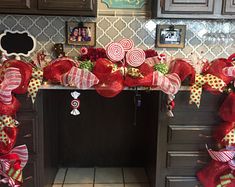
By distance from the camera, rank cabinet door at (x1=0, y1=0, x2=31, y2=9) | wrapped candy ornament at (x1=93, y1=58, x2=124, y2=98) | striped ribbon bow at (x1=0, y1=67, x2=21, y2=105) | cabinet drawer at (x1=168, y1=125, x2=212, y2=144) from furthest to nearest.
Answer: cabinet door at (x1=0, y1=0, x2=31, y2=9) < cabinet drawer at (x1=168, y1=125, x2=212, y2=144) < wrapped candy ornament at (x1=93, y1=58, x2=124, y2=98) < striped ribbon bow at (x1=0, y1=67, x2=21, y2=105)

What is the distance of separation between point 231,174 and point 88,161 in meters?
1.25

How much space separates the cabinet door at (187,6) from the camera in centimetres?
216

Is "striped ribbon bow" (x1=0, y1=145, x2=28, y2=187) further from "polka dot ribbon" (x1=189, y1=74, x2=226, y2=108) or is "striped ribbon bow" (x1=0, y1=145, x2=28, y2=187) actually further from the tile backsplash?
"polka dot ribbon" (x1=189, y1=74, x2=226, y2=108)

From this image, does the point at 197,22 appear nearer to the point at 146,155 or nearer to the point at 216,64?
the point at 216,64

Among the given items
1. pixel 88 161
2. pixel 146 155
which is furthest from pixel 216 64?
pixel 88 161

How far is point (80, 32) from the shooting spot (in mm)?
2484

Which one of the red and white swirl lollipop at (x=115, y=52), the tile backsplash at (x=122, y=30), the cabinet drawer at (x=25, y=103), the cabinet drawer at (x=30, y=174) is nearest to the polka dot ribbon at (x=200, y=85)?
the red and white swirl lollipop at (x=115, y=52)

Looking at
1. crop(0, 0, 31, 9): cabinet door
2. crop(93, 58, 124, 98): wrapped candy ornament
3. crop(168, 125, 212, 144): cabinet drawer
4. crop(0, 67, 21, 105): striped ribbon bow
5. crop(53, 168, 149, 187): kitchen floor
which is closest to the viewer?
crop(0, 67, 21, 105): striped ribbon bow

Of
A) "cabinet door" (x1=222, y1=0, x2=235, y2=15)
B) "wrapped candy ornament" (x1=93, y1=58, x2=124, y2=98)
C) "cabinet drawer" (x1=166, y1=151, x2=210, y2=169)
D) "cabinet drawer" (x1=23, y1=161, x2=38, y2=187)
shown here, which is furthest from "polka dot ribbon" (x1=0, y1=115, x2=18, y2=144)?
"cabinet door" (x1=222, y1=0, x2=235, y2=15)

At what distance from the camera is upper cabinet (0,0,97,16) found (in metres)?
2.11

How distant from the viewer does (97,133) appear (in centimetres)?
263

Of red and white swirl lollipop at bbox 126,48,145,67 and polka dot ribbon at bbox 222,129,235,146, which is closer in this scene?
A: polka dot ribbon at bbox 222,129,235,146

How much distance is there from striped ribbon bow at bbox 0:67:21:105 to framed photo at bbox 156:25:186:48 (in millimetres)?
1242

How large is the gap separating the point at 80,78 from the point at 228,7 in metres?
1.22
